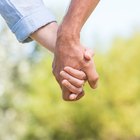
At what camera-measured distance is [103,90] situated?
12.4 meters

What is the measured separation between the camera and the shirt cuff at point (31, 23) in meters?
1.28

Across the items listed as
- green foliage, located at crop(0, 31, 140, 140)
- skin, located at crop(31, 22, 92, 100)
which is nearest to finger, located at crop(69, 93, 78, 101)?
skin, located at crop(31, 22, 92, 100)

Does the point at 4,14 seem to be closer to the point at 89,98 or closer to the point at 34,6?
the point at 34,6

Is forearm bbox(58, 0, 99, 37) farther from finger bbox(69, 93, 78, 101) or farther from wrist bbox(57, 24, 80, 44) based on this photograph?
finger bbox(69, 93, 78, 101)

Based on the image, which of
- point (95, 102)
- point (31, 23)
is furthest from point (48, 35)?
point (95, 102)

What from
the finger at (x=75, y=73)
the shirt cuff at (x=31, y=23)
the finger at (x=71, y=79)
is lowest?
the finger at (x=71, y=79)

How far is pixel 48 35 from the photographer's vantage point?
4.35 ft

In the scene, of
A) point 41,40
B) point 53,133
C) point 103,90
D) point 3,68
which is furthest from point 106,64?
point 41,40

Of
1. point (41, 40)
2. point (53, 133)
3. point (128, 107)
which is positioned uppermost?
point (41, 40)

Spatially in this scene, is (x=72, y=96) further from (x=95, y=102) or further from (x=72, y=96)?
(x=95, y=102)

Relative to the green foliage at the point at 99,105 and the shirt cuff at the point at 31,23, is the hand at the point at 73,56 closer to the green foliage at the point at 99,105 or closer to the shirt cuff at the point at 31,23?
the shirt cuff at the point at 31,23

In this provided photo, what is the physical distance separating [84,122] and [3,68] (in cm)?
257

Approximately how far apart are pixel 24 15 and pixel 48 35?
77 mm

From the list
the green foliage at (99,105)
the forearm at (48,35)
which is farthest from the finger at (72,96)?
the green foliage at (99,105)
